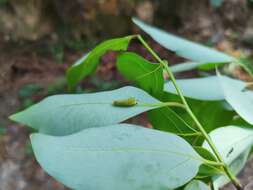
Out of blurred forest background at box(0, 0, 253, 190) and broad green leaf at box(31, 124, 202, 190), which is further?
blurred forest background at box(0, 0, 253, 190)

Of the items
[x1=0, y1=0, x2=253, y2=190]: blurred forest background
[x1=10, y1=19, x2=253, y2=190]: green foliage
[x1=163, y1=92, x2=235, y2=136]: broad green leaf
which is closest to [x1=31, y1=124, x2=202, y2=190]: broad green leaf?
[x1=10, y1=19, x2=253, y2=190]: green foliage

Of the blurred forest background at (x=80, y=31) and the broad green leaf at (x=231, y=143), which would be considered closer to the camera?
the broad green leaf at (x=231, y=143)

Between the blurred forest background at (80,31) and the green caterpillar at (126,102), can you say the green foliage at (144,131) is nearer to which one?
the green caterpillar at (126,102)

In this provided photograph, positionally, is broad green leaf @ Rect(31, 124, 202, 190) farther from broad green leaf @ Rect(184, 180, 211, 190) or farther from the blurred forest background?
the blurred forest background

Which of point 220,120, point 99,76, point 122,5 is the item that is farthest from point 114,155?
point 122,5

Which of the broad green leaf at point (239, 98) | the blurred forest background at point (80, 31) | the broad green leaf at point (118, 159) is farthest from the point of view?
the blurred forest background at point (80, 31)

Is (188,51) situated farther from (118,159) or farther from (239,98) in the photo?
(118,159)

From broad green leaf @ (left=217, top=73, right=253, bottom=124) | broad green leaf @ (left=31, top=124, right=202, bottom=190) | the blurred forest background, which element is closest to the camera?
broad green leaf @ (left=31, top=124, right=202, bottom=190)

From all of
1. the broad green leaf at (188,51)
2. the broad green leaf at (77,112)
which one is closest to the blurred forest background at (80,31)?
the broad green leaf at (188,51)

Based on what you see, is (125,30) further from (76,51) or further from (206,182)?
(206,182)
